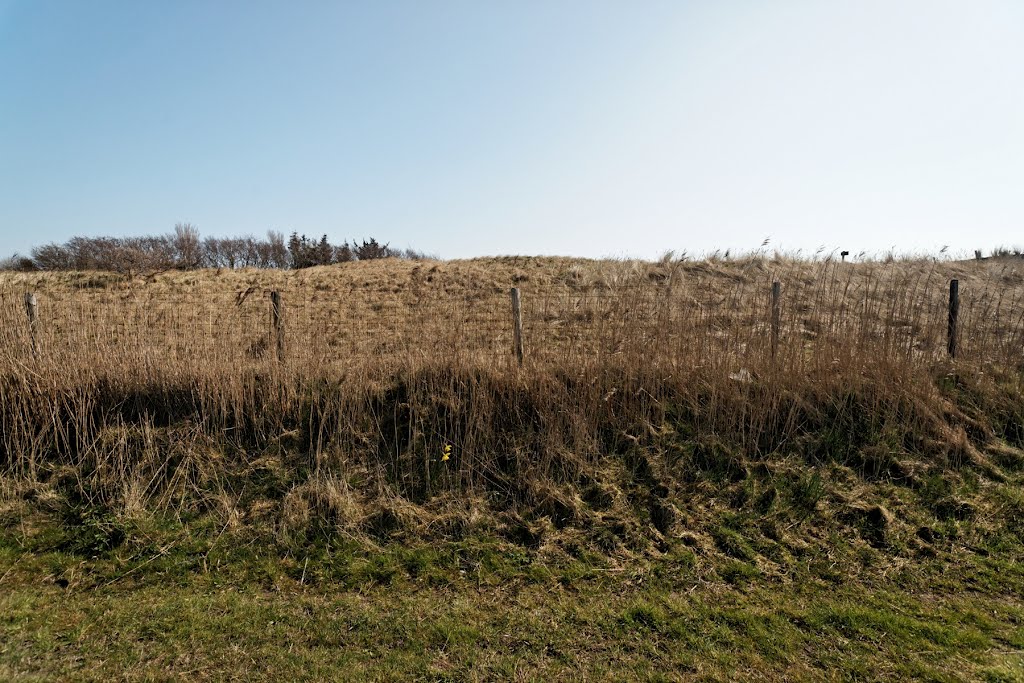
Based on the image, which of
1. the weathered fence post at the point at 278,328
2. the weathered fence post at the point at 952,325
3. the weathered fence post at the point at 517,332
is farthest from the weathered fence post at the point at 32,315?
the weathered fence post at the point at 952,325

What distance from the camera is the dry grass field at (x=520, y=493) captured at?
3213 millimetres

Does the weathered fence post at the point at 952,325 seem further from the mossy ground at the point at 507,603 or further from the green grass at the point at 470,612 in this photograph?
the green grass at the point at 470,612

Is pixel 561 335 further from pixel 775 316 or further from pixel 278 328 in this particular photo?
pixel 278 328

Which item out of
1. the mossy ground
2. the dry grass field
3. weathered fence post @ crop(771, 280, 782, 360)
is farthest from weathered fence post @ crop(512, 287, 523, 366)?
weathered fence post @ crop(771, 280, 782, 360)

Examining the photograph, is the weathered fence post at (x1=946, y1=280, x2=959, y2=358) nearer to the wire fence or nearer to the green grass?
the wire fence

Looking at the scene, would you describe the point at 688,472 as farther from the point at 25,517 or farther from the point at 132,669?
the point at 25,517

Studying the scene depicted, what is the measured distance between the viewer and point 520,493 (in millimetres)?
4996

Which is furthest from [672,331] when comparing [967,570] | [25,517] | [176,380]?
[25,517]

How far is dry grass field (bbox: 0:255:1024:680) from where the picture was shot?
10.5 ft

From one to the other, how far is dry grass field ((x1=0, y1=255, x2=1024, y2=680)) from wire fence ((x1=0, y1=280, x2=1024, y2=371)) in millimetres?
41

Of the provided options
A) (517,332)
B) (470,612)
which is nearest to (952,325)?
(517,332)

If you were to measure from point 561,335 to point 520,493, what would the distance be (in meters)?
2.30

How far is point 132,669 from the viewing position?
9.76ft

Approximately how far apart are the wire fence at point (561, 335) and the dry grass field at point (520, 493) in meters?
0.04
